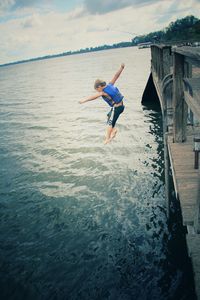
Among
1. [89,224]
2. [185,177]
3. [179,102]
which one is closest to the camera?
[185,177]

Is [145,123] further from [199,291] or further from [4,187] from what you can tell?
[199,291]

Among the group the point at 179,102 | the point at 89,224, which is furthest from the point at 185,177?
the point at 89,224

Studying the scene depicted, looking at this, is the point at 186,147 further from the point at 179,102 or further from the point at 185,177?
the point at 185,177

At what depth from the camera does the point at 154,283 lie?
313 inches

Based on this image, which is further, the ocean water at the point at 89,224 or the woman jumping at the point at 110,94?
the ocean water at the point at 89,224

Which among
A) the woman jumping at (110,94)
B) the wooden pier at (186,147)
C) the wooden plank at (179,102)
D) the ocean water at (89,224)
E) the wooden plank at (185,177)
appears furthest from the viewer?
the ocean water at (89,224)

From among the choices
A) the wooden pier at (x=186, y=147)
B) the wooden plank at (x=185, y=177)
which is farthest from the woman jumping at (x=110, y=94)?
the wooden plank at (x=185, y=177)

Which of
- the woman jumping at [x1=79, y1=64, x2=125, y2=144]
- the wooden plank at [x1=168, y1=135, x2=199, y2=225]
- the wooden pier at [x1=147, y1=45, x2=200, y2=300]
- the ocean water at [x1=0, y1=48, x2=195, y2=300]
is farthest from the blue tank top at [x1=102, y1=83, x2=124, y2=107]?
the ocean water at [x1=0, y1=48, x2=195, y2=300]

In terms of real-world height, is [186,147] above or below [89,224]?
above

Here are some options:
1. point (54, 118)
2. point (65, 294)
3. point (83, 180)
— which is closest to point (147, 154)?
point (83, 180)

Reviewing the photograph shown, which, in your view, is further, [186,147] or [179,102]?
[186,147]

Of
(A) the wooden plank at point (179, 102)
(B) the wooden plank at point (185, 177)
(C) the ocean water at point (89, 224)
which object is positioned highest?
(A) the wooden plank at point (179, 102)

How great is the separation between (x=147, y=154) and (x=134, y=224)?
6.80 m

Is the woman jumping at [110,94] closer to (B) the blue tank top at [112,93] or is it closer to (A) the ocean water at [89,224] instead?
(B) the blue tank top at [112,93]
